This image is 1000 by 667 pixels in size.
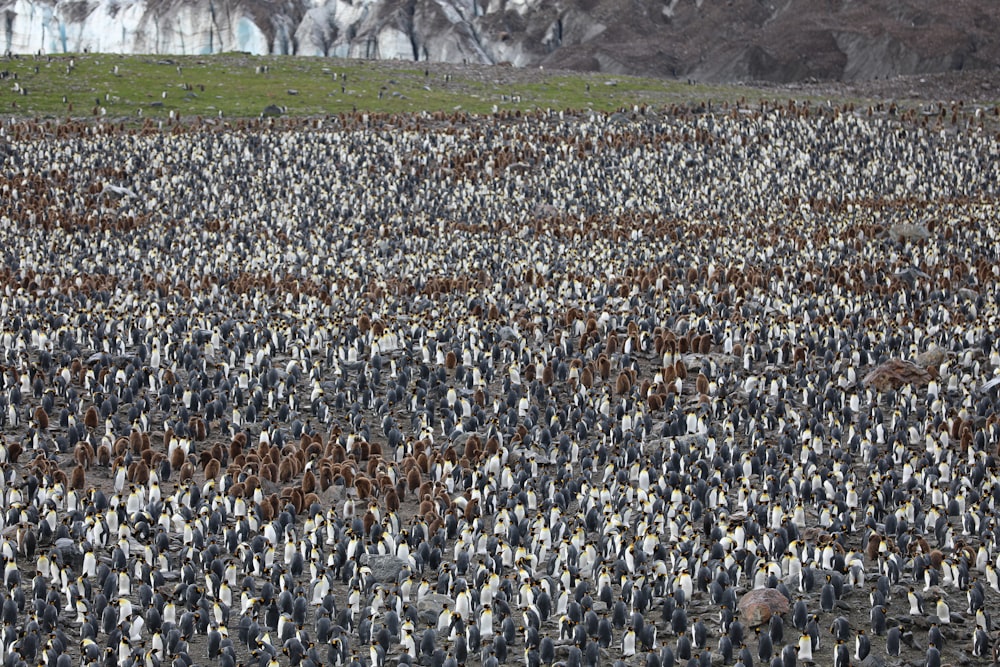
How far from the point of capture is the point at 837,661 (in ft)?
37.9

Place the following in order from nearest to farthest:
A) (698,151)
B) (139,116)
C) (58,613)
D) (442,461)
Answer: (58,613), (442,461), (698,151), (139,116)

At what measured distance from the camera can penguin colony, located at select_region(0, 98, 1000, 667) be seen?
12.5 m

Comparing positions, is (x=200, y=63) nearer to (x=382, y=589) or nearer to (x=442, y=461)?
(x=442, y=461)

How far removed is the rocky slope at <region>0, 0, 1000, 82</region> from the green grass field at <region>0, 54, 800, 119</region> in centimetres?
1550

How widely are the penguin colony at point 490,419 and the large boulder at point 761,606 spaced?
0.12m

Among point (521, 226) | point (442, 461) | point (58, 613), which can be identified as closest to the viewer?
point (58, 613)

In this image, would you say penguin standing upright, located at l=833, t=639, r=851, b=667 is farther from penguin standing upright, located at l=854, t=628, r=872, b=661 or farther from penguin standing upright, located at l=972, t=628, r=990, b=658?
penguin standing upright, located at l=972, t=628, r=990, b=658

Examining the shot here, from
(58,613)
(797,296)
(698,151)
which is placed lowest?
(58,613)

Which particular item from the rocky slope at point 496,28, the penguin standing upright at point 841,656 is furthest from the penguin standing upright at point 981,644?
the rocky slope at point 496,28

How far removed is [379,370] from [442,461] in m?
5.01

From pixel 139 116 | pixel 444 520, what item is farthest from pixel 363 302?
pixel 139 116

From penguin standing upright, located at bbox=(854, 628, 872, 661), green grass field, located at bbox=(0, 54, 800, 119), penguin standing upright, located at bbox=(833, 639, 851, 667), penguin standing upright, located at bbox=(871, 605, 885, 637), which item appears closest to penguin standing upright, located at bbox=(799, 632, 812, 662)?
penguin standing upright, located at bbox=(833, 639, 851, 667)

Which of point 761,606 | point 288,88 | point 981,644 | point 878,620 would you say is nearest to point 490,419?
point 761,606

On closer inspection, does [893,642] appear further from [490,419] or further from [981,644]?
[490,419]
